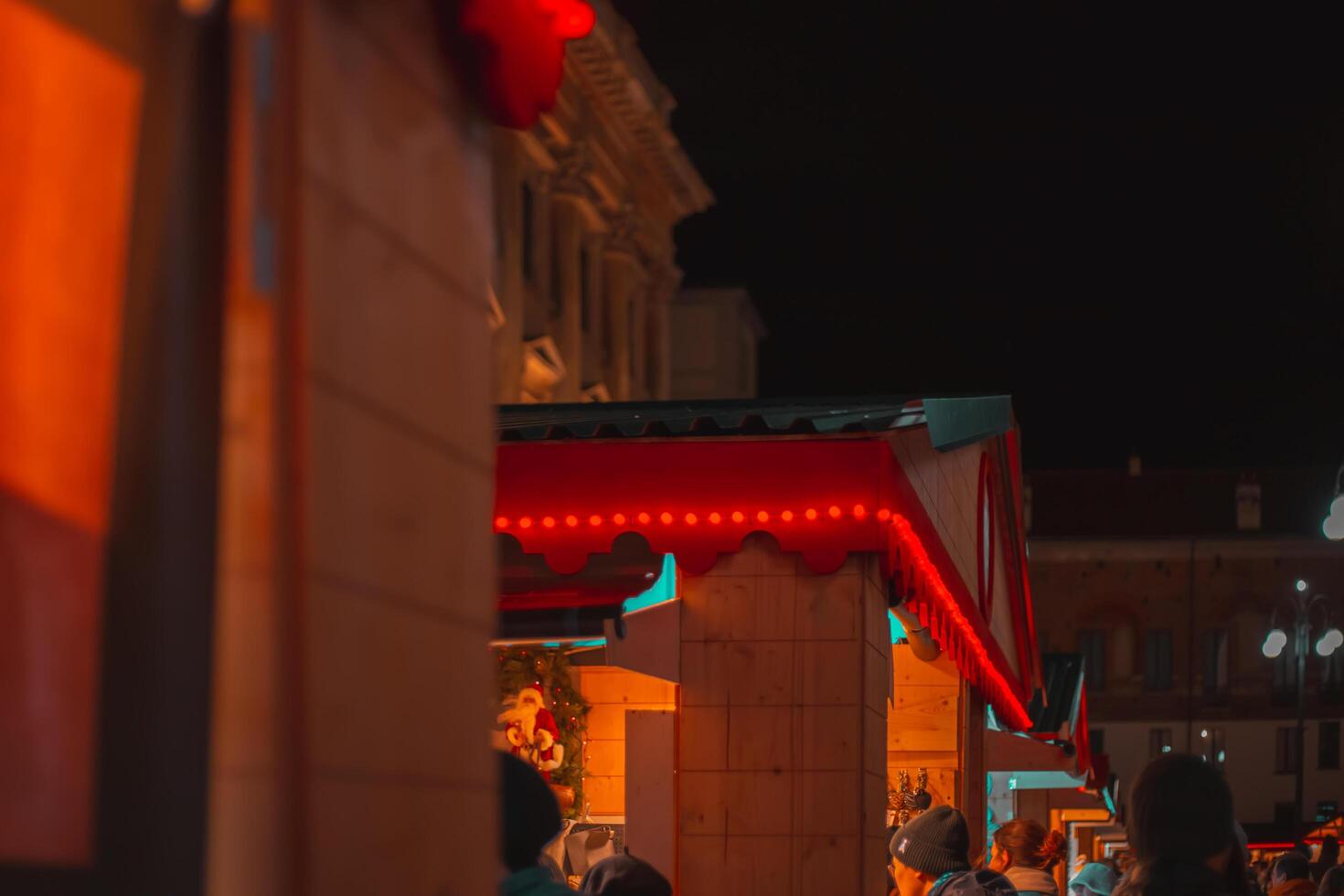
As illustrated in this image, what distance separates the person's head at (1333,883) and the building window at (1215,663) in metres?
69.4

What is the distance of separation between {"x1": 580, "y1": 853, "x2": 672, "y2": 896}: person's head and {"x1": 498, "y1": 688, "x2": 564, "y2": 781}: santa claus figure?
9.65 feet

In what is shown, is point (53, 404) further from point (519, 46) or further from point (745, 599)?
point (745, 599)

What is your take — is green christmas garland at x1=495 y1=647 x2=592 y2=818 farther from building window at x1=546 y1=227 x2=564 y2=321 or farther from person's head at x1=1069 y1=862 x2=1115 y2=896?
building window at x1=546 y1=227 x2=564 y2=321

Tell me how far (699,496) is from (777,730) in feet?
3.40

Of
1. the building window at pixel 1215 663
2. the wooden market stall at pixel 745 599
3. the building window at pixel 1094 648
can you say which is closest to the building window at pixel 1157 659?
the building window at pixel 1215 663

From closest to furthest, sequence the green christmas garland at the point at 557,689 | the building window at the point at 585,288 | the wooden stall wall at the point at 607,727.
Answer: the green christmas garland at the point at 557,689, the wooden stall wall at the point at 607,727, the building window at the point at 585,288

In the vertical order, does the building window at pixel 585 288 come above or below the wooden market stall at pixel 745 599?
above

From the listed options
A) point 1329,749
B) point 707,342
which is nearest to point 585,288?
point 707,342

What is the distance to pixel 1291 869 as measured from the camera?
35.7 feet

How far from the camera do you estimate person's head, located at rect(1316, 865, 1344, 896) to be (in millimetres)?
9852

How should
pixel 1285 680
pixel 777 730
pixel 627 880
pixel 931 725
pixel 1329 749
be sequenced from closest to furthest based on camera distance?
pixel 627 880 < pixel 777 730 < pixel 931 725 < pixel 1329 749 < pixel 1285 680

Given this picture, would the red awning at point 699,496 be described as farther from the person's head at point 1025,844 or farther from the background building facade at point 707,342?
the background building facade at point 707,342

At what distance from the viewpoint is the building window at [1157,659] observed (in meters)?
78.1

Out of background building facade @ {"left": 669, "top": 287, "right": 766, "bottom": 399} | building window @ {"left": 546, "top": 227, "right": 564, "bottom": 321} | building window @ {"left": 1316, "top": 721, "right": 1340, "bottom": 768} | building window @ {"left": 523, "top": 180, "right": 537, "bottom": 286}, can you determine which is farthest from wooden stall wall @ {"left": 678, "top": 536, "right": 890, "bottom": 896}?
building window @ {"left": 1316, "top": 721, "right": 1340, "bottom": 768}
